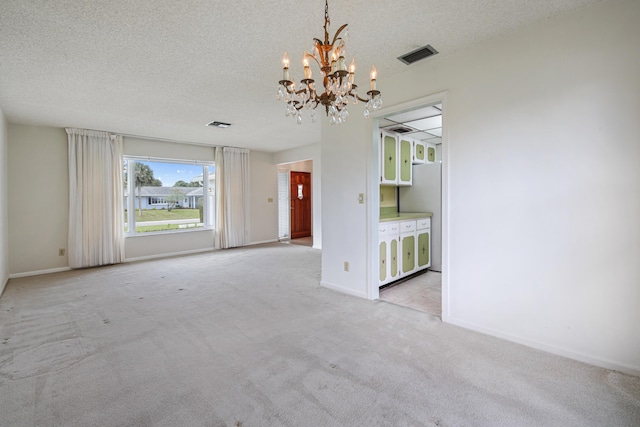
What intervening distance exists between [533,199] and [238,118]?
394cm

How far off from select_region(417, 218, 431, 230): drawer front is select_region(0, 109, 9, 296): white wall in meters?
5.65

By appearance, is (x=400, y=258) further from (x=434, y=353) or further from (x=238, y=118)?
(x=238, y=118)

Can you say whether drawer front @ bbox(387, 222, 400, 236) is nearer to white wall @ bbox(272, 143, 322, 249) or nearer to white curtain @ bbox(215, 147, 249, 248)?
white wall @ bbox(272, 143, 322, 249)

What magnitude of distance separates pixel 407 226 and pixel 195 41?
317cm

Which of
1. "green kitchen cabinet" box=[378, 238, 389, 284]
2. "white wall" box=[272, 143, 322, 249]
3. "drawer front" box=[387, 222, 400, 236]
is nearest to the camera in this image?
"green kitchen cabinet" box=[378, 238, 389, 284]

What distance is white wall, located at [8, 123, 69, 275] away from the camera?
4566 millimetres

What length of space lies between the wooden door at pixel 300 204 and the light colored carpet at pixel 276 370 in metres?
5.39

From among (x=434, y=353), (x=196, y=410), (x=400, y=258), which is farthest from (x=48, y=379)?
(x=400, y=258)

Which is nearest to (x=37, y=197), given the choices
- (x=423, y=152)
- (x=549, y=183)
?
(x=423, y=152)

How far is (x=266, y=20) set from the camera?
205 centimetres

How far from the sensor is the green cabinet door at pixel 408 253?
155 inches

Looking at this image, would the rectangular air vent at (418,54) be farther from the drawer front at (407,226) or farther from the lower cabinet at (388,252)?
the drawer front at (407,226)

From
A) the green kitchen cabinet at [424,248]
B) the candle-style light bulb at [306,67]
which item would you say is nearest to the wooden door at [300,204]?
the green kitchen cabinet at [424,248]

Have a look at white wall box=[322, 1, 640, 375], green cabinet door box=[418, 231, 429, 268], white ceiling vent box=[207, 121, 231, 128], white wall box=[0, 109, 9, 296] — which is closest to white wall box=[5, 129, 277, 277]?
white wall box=[0, 109, 9, 296]
